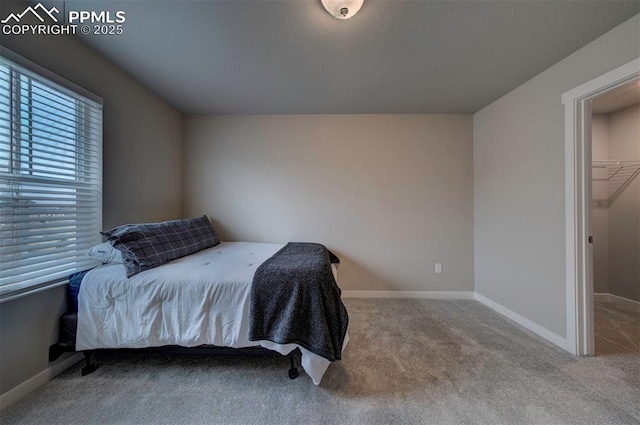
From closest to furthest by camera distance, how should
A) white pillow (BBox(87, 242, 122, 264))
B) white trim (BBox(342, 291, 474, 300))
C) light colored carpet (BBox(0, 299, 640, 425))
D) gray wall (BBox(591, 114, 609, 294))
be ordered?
1. light colored carpet (BBox(0, 299, 640, 425))
2. white pillow (BBox(87, 242, 122, 264))
3. gray wall (BBox(591, 114, 609, 294))
4. white trim (BBox(342, 291, 474, 300))

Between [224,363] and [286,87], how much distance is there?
254cm

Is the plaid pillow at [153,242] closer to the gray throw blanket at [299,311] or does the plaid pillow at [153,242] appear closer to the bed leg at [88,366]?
the bed leg at [88,366]

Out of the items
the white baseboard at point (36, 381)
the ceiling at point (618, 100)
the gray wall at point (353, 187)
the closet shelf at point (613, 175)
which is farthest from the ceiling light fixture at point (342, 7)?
the closet shelf at point (613, 175)

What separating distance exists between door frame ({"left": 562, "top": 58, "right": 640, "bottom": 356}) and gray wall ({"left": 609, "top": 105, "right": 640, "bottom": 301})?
5.59ft

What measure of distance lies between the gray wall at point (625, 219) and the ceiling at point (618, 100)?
4.6 inches

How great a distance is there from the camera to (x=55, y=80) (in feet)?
4.99

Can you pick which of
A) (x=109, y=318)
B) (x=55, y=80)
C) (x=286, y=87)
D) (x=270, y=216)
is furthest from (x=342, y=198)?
(x=55, y=80)

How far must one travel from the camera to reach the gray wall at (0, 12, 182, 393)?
52.9 inches

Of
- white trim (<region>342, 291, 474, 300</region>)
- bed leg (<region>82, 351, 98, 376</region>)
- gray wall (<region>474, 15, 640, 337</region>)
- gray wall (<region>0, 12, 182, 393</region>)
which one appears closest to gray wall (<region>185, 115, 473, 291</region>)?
white trim (<region>342, 291, 474, 300</region>)

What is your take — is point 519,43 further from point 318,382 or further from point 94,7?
point 94,7

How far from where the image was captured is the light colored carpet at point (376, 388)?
1.25m

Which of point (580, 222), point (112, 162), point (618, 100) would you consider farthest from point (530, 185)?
point (112, 162)

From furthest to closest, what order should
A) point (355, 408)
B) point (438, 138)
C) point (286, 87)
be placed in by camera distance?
point (438, 138)
point (286, 87)
point (355, 408)

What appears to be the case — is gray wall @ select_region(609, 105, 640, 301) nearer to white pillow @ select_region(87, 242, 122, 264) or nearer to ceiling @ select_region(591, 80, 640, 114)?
ceiling @ select_region(591, 80, 640, 114)
